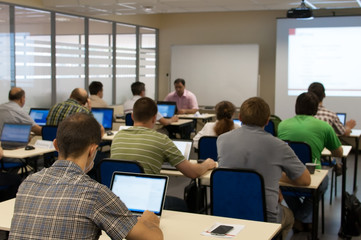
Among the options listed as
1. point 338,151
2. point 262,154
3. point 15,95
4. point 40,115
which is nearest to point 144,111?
point 262,154

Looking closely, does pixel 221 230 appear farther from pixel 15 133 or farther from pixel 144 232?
pixel 15 133

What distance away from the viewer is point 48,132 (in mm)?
6000

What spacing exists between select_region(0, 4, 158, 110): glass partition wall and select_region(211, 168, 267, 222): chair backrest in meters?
5.22

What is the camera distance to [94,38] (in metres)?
9.52

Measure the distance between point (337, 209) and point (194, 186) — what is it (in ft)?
7.18

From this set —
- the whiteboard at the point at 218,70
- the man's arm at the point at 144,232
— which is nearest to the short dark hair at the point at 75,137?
the man's arm at the point at 144,232

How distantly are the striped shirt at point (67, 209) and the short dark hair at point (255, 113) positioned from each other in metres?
1.72

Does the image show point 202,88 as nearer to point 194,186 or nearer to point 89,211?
point 194,186

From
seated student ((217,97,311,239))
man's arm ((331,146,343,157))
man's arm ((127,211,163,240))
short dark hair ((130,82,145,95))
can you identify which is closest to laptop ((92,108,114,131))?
short dark hair ((130,82,145,95))

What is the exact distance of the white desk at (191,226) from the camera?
95.0 inches

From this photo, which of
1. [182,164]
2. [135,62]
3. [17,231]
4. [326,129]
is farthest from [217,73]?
[17,231]

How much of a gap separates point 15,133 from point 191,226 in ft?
12.5

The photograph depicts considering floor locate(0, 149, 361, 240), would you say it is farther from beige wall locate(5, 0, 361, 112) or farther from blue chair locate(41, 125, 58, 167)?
beige wall locate(5, 0, 361, 112)

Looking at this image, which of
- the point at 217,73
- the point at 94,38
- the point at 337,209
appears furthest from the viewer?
the point at 217,73
